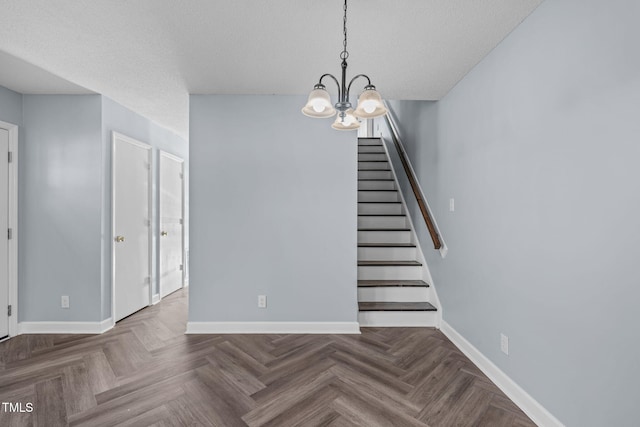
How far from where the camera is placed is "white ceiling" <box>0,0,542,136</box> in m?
1.79

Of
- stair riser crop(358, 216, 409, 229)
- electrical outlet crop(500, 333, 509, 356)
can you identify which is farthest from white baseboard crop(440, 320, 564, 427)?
stair riser crop(358, 216, 409, 229)

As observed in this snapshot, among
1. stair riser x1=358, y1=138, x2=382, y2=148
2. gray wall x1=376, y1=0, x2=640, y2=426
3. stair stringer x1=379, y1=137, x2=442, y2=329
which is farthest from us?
stair riser x1=358, y1=138, x2=382, y2=148

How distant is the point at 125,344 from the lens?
2.76 m

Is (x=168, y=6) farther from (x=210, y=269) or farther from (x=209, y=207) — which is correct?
(x=210, y=269)

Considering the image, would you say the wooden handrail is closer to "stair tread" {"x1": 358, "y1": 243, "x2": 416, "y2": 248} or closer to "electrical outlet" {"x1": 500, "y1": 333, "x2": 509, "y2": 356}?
"stair tread" {"x1": 358, "y1": 243, "x2": 416, "y2": 248}

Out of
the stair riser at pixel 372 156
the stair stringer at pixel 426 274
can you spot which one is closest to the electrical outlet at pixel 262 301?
the stair stringer at pixel 426 274

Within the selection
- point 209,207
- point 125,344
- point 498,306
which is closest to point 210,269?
point 209,207

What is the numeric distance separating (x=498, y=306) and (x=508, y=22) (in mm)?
1869

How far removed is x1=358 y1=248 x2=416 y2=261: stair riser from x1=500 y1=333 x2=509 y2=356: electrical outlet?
1620 mm

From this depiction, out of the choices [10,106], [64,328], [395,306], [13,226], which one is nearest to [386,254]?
[395,306]

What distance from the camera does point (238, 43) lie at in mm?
2160

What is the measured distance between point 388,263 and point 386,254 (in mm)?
156

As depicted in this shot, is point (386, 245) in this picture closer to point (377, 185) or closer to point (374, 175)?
point (377, 185)

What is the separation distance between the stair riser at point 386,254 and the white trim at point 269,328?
0.89m
